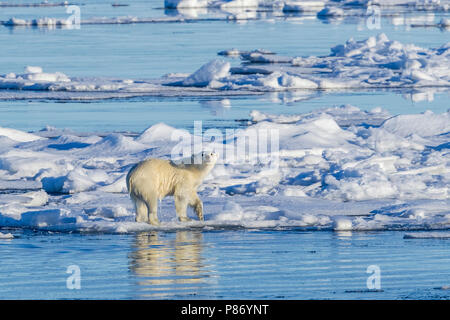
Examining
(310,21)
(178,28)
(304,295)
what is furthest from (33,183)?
(310,21)

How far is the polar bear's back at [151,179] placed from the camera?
8.93 m

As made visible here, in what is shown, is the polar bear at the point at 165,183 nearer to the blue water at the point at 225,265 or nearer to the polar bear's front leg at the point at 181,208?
the polar bear's front leg at the point at 181,208

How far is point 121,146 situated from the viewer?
1348 centimetres

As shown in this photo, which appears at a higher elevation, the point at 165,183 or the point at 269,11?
the point at 269,11

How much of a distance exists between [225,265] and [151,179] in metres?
1.83

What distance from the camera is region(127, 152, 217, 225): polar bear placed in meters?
8.93

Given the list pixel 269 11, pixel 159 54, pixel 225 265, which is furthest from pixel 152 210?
pixel 269 11

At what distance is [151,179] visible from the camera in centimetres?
895

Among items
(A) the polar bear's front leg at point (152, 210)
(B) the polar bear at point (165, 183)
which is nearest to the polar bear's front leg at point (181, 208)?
(B) the polar bear at point (165, 183)

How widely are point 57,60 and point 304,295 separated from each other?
70.4 feet

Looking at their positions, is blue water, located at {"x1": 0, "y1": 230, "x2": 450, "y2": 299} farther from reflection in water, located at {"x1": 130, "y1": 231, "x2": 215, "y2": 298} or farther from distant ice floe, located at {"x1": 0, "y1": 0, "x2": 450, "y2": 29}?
distant ice floe, located at {"x1": 0, "y1": 0, "x2": 450, "y2": 29}

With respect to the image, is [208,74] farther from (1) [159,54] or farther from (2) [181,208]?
(2) [181,208]

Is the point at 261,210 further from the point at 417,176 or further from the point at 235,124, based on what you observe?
the point at 235,124

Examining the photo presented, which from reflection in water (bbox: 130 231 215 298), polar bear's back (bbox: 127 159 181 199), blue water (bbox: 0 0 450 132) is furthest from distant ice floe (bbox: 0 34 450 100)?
reflection in water (bbox: 130 231 215 298)
